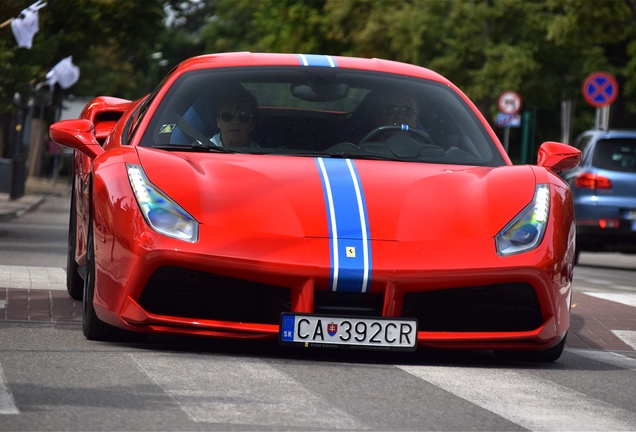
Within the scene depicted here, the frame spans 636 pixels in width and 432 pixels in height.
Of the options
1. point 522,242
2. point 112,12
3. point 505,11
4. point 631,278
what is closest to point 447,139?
point 522,242

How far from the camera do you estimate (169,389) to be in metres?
5.42

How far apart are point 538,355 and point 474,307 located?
2.07 ft

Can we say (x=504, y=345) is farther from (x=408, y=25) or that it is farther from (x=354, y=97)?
(x=408, y=25)

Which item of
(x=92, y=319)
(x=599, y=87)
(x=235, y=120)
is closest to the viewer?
(x=92, y=319)

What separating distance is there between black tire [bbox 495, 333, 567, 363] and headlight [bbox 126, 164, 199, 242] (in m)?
1.66

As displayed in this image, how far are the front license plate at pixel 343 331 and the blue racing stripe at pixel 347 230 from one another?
14cm

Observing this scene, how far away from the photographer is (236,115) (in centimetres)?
749

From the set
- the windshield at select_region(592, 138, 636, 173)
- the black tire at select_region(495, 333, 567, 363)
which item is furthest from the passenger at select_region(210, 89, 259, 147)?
the windshield at select_region(592, 138, 636, 173)

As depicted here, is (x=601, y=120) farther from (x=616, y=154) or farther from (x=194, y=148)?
(x=194, y=148)

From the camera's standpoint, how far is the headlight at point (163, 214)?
20.8 ft

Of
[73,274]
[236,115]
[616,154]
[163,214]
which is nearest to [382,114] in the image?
[236,115]

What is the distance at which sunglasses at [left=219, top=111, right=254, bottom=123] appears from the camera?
7.47 m

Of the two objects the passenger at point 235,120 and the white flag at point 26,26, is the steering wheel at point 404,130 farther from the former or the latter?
the white flag at point 26,26

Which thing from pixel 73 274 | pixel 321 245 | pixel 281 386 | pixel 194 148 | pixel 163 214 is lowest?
pixel 73 274
